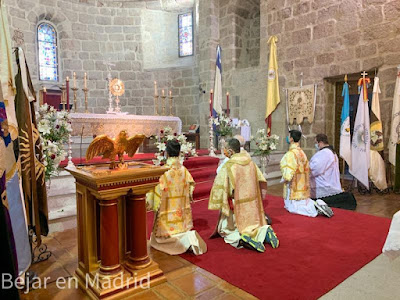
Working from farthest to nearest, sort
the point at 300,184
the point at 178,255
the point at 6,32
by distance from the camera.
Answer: the point at 300,184, the point at 178,255, the point at 6,32

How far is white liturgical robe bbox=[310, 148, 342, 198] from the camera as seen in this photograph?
5.38 m

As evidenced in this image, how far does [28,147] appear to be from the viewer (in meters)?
2.75

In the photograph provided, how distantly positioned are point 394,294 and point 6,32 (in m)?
3.79

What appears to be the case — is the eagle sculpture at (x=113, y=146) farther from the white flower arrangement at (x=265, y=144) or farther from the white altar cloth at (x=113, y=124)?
the white flower arrangement at (x=265, y=144)

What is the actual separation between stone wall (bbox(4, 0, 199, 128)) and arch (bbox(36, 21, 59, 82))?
0.18 metres

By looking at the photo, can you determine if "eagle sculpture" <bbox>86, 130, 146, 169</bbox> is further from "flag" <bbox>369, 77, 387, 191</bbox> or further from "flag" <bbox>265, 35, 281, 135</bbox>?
"flag" <bbox>265, 35, 281, 135</bbox>

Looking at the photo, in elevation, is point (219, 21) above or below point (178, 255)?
above

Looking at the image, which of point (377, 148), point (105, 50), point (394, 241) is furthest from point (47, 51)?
point (394, 241)

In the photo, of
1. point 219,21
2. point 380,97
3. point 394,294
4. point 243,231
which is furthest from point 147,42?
point 394,294

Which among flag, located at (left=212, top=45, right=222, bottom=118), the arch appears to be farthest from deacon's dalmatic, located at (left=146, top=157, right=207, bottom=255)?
the arch

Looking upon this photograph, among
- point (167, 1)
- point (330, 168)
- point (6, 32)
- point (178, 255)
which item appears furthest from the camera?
point (167, 1)

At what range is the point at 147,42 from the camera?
39.2 ft

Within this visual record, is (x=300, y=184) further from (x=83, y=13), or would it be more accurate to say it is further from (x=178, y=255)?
(x=83, y=13)

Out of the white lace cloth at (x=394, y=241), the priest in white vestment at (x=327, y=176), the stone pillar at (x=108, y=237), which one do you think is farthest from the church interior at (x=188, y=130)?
the white lace cloth at (x=394, y=241)
